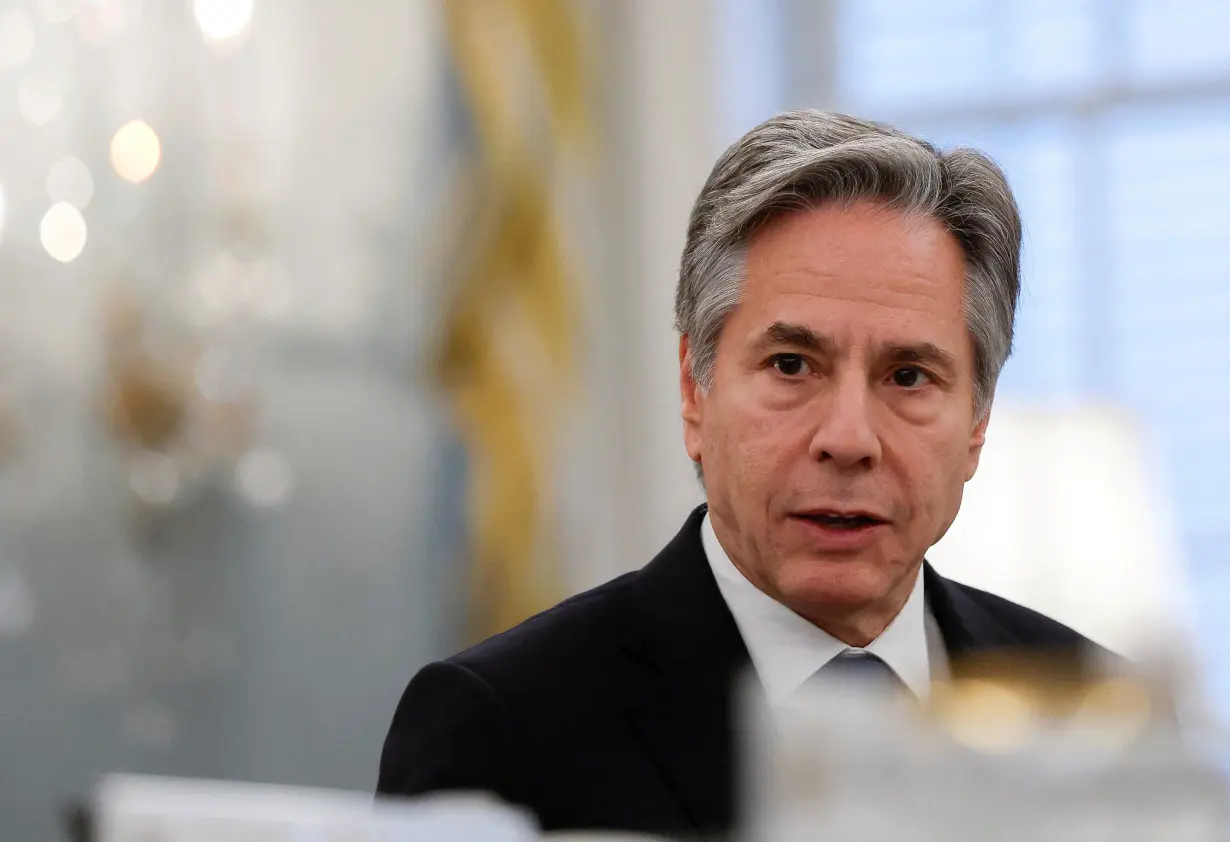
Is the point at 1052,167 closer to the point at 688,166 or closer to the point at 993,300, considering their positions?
the point at 688,166

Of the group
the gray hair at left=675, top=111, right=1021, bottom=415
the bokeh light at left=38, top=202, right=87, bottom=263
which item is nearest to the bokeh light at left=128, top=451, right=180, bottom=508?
the bokeh light at left=38, top=202, right=87, bottom=263

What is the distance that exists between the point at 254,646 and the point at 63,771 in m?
0.78

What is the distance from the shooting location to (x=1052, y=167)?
20.4 ft

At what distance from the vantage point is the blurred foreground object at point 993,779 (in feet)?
3.27

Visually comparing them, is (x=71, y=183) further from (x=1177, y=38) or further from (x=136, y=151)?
(x=1177, y=38)

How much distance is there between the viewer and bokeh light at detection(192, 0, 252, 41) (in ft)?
15.1

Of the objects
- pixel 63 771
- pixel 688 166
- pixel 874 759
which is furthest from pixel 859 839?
pixel 688 166

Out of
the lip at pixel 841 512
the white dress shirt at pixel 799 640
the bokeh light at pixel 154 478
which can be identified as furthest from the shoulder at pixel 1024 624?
the bokeh light at pixel 154 478

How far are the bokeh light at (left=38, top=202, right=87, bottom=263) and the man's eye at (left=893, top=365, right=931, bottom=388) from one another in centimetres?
297

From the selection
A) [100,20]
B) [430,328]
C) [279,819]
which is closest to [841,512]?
[279,819]

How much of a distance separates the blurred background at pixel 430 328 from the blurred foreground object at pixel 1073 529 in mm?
15

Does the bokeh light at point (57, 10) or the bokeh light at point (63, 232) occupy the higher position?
the bokeh light at point (57, 10)

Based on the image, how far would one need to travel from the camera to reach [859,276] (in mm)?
1648

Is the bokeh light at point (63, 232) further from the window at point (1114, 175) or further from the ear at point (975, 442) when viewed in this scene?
the window at point (1114, 175)
